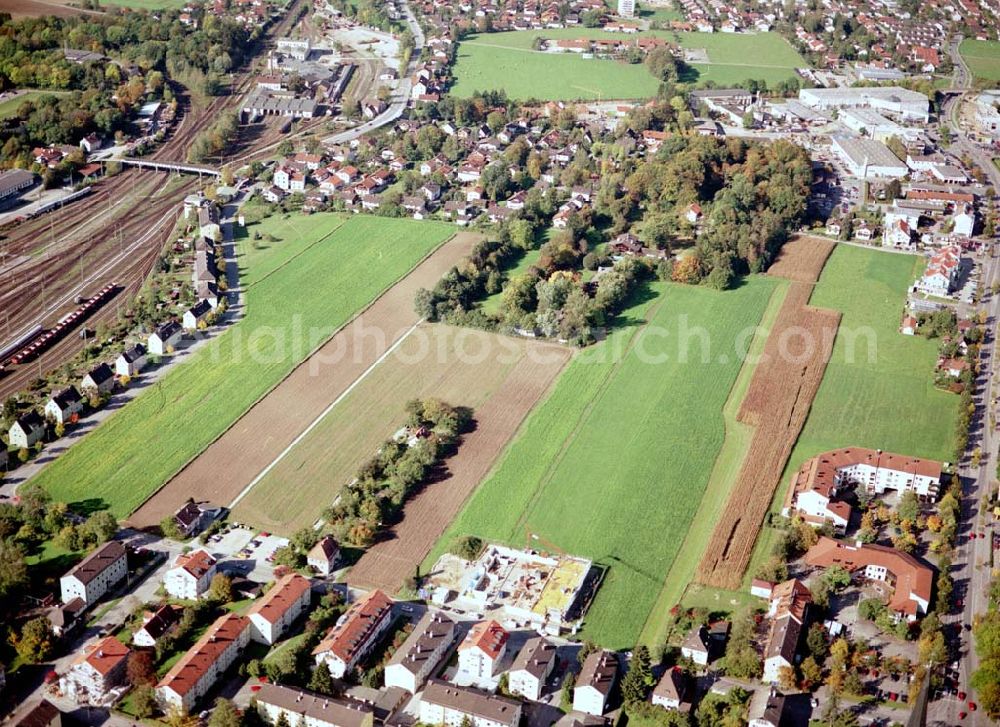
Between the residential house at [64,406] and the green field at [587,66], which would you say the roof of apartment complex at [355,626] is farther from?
the green field at [587,66]

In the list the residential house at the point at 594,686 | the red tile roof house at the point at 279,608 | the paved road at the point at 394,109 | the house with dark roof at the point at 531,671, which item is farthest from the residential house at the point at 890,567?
the paved road at the point at 394,109

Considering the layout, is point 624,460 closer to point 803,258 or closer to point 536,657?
point 536,657

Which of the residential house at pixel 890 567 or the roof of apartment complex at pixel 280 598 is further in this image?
the residential house at pixel 890 567

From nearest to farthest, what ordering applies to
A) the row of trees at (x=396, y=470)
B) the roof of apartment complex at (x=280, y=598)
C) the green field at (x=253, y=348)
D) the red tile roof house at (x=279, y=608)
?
1. the red tile roof house at (x=279, y=608)
2. the roof of apartment complex at (x=280, y=598)
3. the row of trees at (x=396, y=470)
4. the green field at (x=253, y=348)

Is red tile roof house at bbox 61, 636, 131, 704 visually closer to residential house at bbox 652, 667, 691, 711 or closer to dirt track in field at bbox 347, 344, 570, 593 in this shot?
dirt track in field at bbox 347, 344, 570, 593

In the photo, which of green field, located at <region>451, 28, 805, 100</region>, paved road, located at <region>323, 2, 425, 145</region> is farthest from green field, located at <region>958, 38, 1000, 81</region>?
paved road, located at <region>323, 2, 425, 145</region>
